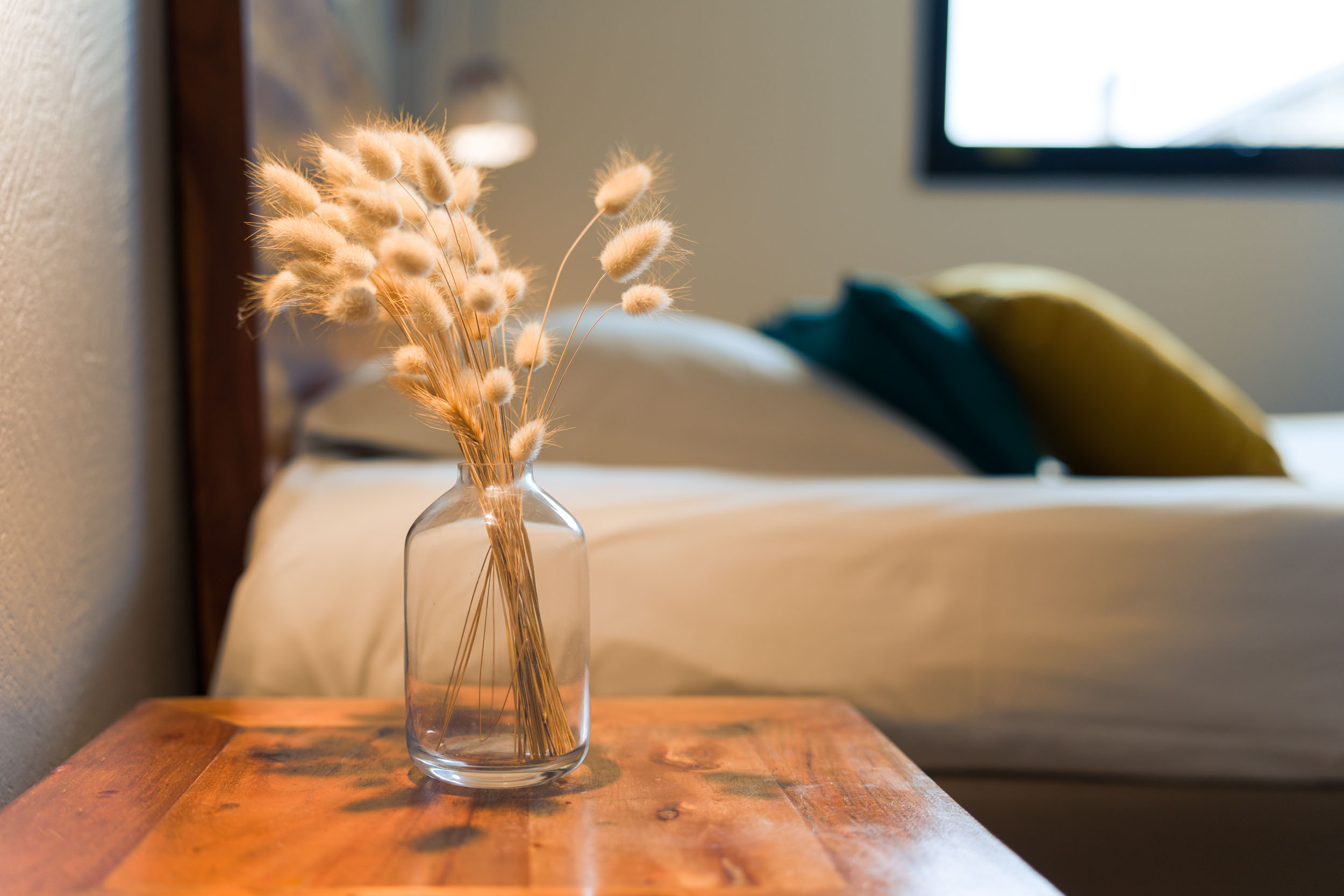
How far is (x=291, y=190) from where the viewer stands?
53cm

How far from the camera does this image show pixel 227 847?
17.8 inches

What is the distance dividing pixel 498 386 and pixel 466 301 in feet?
0.15

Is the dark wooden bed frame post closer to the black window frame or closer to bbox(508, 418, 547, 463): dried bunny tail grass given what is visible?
bbox(508, 418, 547, 463): dried bunny tail grass

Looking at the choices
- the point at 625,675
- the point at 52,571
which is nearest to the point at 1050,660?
the point at 625,675

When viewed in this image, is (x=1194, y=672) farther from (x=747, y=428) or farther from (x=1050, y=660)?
(x=747, y=428)

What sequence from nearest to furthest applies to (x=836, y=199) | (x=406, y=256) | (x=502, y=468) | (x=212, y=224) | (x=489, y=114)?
(x=406, y=256) → (x=502, y=468) → (x=212, y=224) → (x=489, y=114) → (x=836, y=199)

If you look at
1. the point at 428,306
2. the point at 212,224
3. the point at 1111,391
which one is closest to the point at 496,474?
the point at 428,306

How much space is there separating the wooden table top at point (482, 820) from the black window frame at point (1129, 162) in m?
2.10

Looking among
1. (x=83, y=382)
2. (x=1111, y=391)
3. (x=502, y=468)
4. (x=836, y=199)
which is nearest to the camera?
(x=502, y=468)

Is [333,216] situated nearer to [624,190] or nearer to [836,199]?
[624,190]

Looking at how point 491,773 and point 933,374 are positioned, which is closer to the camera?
point 491,773

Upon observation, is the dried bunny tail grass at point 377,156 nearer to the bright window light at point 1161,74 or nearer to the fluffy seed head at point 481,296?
the fluffy seed head at point 481,296

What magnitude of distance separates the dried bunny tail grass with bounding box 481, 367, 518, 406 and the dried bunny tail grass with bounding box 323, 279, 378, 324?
71mm

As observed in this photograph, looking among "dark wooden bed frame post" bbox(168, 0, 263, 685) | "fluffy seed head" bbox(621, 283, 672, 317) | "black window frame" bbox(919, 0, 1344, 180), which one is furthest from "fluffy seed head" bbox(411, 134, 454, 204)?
"black window frame" bbox(919, 0, 1344, 180)
